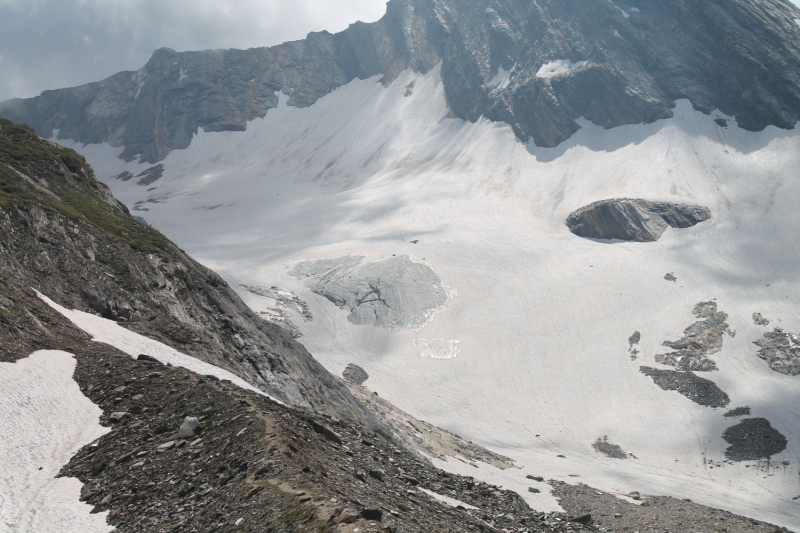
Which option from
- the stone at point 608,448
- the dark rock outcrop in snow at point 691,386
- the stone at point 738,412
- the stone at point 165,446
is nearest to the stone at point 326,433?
the stone at point 165,446

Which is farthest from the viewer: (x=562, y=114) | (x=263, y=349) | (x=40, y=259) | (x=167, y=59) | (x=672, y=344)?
(x=167, y=59)

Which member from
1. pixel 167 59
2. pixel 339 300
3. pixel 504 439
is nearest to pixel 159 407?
pixel 504 439

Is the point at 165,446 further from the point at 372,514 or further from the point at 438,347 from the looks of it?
the point at 438,347

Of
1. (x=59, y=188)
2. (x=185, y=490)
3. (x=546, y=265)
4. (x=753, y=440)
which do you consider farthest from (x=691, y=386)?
(x=59, y=188)

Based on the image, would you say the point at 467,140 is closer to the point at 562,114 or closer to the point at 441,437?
the point at 562,114

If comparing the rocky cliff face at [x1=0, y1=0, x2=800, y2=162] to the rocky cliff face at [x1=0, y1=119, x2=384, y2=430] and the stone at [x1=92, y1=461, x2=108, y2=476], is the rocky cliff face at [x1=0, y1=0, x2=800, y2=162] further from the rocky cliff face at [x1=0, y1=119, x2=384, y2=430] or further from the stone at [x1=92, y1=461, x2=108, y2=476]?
the stone at [x1=92, y1=461, x2=108, y2=476]

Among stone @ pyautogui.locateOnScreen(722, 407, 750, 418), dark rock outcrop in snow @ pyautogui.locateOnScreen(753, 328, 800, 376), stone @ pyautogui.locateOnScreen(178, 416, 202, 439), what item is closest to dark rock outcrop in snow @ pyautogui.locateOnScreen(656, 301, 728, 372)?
dark rock outcrop in snow @ pyautogui.locateOnScreen(753, 328, 800, 376)
